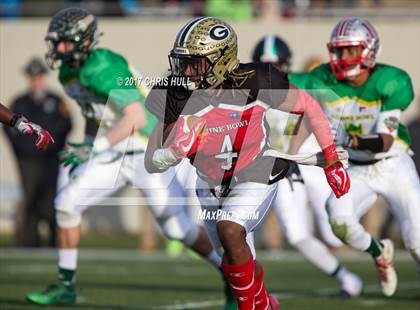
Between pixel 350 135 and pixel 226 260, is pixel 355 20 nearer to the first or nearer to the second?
pixel 350 135

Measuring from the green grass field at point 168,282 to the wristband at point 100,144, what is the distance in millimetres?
1131

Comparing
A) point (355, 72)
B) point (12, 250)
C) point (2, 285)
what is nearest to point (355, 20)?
point (355, 72)

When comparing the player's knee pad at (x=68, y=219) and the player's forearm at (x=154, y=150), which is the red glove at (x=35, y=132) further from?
the player's knee pad at (x=68, y=219)

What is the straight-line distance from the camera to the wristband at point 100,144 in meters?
7.27

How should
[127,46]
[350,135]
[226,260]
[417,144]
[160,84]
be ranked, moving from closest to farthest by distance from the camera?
[226,260] < [160,84] < [350,135] < [417,144] < [127,46]

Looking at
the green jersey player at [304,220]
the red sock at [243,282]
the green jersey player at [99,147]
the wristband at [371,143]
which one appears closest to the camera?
the red sock at [243,282]

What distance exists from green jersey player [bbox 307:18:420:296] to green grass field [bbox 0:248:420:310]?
0.71 meters

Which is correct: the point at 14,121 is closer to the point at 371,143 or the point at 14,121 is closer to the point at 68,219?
the point at 68,219

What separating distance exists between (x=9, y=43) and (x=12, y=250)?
139 inches

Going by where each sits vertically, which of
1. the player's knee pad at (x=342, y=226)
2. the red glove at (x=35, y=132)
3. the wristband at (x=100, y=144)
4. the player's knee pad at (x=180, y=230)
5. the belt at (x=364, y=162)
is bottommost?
the player's knee pad at (x=180, y=230)

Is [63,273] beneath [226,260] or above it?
beneath

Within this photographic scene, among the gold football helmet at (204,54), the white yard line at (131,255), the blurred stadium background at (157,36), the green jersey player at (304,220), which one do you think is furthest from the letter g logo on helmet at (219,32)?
the blurred stadium background at (157,36)

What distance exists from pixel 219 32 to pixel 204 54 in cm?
17

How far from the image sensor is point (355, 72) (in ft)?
22.8
